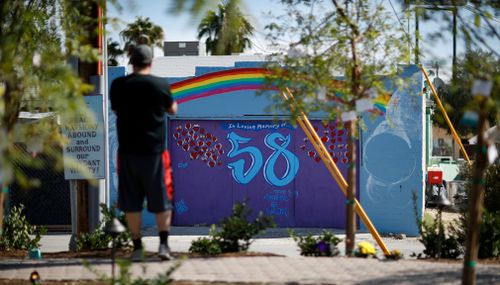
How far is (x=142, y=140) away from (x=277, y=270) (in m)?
1.55

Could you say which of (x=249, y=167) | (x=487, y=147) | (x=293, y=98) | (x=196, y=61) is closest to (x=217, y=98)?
(x=249, y=167)

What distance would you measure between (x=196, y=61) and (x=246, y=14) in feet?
68.4

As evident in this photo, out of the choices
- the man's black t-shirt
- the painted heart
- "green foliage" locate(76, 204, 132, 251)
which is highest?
the man's black t-shirt

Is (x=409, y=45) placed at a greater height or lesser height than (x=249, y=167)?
greater

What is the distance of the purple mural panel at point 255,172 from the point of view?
16.8 meters

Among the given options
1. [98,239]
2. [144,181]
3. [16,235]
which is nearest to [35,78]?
[144,181]

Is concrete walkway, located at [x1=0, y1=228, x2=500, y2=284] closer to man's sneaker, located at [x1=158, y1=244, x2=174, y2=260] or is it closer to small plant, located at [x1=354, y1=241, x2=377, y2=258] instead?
man's sneaker, located at [x1=158, y1=244, x2=174, y2=260]

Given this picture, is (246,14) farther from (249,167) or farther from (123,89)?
(249,167)

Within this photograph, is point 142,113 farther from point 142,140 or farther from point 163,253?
point 163,253

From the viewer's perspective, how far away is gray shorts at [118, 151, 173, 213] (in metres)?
6.78

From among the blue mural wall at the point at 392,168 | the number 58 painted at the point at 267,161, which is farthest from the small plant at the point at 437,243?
the number 58 painted at the point at 267,161

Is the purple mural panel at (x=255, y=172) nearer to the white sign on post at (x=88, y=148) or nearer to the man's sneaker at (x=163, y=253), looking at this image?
the white sign on post at (x=88, y=148)

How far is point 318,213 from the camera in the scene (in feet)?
55.3

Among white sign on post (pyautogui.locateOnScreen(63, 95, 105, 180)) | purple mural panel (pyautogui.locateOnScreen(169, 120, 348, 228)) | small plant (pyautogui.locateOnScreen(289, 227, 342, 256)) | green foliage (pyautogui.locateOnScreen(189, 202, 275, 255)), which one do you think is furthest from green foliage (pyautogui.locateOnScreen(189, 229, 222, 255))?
purple mural panel (pyautogui.locateOnScreen(169, 120, 348, 228))
